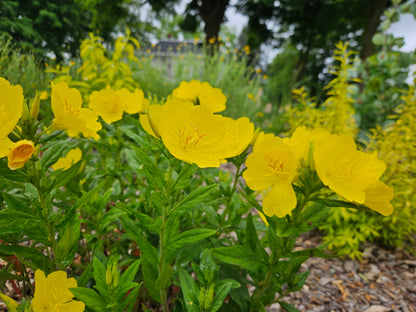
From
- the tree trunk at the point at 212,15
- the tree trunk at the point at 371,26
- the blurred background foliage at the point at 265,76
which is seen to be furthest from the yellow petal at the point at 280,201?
the tree trunk at the point at 212,15

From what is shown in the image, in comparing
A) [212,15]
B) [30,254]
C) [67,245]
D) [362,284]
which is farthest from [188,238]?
[212,15]

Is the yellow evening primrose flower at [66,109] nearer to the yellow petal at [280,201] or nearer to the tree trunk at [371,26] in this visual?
the yellow petal at [280,201]

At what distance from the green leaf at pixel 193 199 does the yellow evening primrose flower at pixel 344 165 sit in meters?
0.29

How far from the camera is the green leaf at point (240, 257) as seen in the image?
2.63 ft

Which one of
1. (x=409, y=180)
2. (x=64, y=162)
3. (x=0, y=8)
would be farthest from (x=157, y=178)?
(x=0, y=8)

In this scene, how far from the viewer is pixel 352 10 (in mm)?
9672

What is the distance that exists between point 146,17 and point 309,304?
9.94m

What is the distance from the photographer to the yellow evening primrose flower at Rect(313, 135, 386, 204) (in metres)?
0.64

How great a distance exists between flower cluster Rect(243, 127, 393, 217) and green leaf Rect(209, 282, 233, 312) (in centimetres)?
28

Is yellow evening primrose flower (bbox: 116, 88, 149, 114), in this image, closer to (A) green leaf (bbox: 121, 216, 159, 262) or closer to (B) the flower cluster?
(A) green leaf (bbox: 121, 216, 159, 262)

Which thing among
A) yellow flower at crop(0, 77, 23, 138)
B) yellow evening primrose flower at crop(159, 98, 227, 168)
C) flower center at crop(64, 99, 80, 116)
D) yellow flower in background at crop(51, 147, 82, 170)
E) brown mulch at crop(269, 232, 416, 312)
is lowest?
brown mulch at crop(269, 232, 416, 312)

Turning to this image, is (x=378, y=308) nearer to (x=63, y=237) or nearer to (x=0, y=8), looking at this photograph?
(x=63, y=237)

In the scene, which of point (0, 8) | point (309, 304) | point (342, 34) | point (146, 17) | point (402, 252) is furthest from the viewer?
point (342, 34)

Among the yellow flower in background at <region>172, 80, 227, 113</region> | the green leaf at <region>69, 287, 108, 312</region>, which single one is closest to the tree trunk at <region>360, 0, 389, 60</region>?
the yellow flower in background at <region>172, 80, 227, 113</region>
